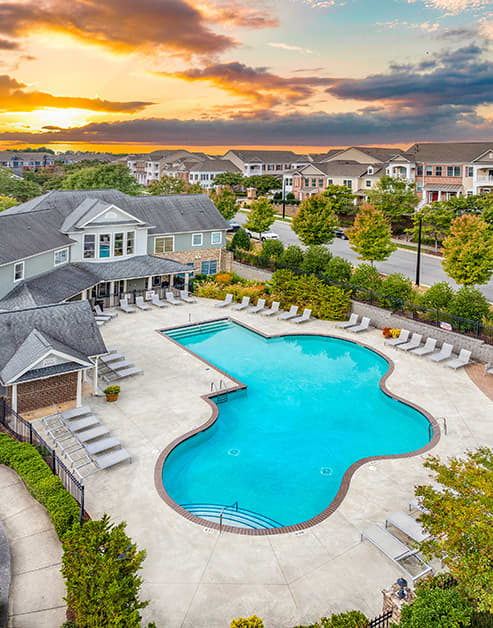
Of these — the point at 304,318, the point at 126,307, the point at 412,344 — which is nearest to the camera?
the point at 412,344

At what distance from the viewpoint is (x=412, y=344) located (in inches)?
1032

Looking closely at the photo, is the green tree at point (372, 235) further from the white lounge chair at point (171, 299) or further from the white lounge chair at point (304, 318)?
the white lounge chair at point (171, 299)

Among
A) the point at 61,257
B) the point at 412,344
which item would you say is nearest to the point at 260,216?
the point at 61,257

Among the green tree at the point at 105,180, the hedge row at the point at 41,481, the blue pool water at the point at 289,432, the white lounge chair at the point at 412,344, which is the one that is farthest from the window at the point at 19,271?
the green tree at the point at 105,180

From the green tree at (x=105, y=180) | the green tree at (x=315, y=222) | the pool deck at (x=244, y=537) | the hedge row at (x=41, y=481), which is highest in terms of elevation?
the green tree at (x=105, y=180)

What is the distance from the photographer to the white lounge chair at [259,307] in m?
32.4

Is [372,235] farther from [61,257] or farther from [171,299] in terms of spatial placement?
[61,257]

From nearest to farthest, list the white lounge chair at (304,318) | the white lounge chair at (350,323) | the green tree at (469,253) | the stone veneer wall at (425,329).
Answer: the stone veneer wall at (425,329) → the green tree at (469,253) → the white lounge chair at (350,323) → the white lounge chair at (304,318)

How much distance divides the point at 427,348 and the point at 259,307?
11.3 meters

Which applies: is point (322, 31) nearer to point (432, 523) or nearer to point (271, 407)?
point (271, 407)

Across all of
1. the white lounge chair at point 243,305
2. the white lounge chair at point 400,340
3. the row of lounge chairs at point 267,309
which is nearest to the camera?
the white lounge chair at point 400,340

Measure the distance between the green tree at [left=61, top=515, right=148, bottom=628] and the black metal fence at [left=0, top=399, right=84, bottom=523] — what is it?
9.05 feet

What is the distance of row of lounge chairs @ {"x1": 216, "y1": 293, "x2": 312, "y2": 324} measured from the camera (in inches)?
1214

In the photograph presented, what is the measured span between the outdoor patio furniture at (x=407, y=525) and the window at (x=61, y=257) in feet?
84.7
